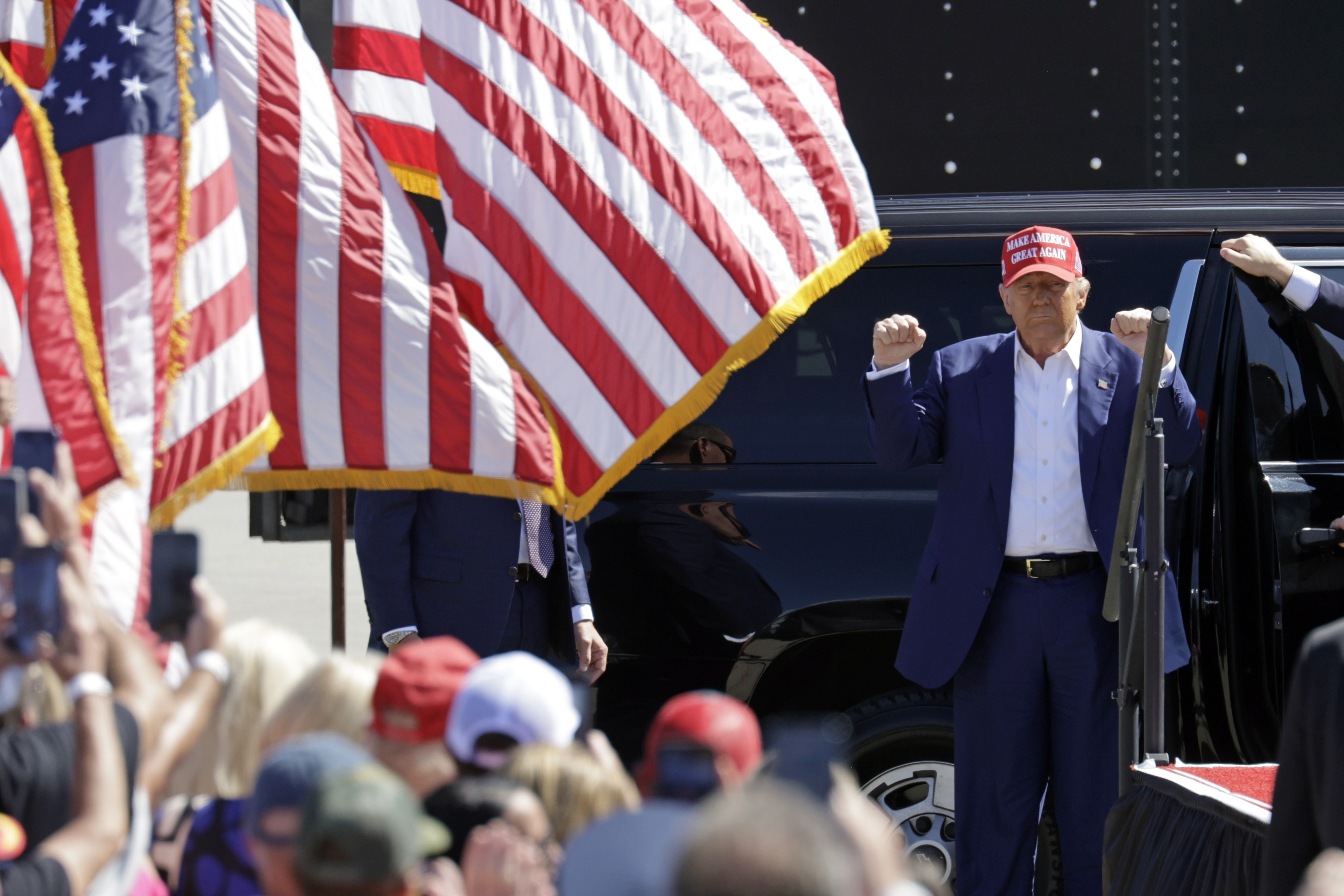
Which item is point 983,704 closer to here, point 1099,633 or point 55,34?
point 1099,633

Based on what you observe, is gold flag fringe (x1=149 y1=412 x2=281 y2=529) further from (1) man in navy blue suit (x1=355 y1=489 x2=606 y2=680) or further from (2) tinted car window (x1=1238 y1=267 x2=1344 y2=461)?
(2) tinted car window (x1=1238 y1=267 x2=1344 y2=461)

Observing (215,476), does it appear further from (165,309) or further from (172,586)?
(172,586)

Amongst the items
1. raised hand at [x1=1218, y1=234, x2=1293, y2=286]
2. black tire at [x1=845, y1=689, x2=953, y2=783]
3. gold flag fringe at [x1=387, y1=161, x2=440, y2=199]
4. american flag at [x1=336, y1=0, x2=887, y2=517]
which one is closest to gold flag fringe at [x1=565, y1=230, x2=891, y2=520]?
american flag at [x1=336, y1=0, x2=887, y2=517]

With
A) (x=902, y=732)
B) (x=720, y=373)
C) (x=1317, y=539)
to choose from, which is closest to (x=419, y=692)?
(x=720, y=373)

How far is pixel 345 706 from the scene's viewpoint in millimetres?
1435

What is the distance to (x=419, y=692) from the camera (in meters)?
1.30

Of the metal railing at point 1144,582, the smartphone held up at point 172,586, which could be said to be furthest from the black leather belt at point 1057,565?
the smartphone held up at point 172,586

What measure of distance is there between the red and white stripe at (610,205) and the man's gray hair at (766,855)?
1584mm

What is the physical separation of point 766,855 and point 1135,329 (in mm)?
2684

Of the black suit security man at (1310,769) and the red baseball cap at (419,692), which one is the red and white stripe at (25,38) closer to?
the red baseball cap at (419,692)

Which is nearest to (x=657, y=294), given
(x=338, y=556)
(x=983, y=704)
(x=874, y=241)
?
(x=874, y=241)

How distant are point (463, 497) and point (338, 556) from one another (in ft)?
4.08

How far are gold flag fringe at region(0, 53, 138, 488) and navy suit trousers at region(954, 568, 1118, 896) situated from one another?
2.25 m

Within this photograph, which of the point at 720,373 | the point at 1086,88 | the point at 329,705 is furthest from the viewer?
the point at 1086,88
